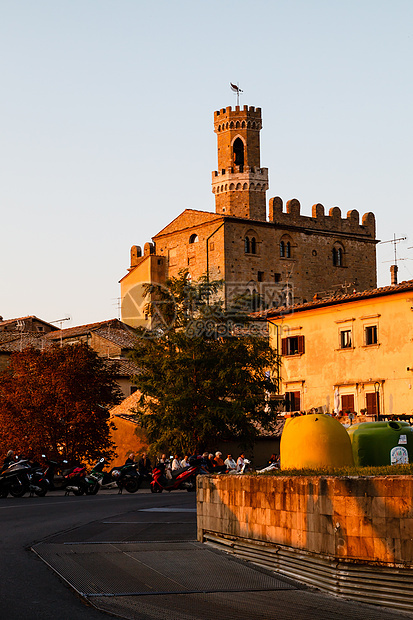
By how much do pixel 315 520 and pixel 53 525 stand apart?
750 cm

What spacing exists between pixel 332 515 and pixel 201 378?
29.7 meters

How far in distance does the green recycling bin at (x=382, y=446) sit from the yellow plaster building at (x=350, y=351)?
26.8 metres

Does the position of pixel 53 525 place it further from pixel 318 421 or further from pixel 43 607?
pixel 43 607

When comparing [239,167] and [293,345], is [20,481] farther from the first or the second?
[239,167]

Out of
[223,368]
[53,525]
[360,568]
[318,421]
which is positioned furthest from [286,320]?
[360,568]

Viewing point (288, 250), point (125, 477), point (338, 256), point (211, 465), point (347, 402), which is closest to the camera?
point (125, 477)

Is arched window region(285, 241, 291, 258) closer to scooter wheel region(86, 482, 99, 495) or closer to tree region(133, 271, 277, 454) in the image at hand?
tree region(133, 271, 277, 454)

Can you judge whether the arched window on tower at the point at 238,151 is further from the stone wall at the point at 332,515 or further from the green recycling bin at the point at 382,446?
the stone wall at the point at 332,515

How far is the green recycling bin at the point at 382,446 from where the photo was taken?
46.9 feet

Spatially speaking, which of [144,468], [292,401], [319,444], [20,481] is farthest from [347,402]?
[319,444]

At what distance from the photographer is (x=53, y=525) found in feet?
52.4

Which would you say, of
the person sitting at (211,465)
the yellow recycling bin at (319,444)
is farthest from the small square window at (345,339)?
the yellow recycling bin at (319,444)

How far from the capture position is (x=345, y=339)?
44562 mm

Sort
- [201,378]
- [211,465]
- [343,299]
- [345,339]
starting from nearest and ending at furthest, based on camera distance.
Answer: [211,465], [201,378], [343,299], [345,339]
